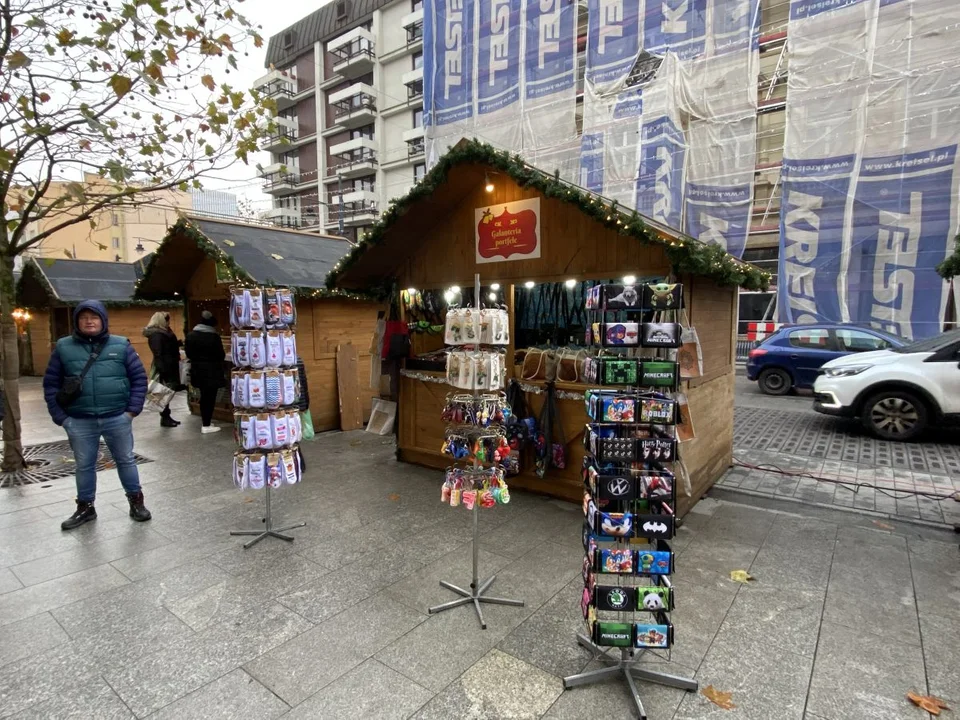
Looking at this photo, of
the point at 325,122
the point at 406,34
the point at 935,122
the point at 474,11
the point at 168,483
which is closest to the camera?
the point at 168,483

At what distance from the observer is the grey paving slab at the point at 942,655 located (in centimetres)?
259

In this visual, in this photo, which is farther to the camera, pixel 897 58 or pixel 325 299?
pixel 897 58

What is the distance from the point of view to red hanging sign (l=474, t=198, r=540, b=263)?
17.9 feet

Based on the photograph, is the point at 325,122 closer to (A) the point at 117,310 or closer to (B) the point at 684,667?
(A) the point at 117,310

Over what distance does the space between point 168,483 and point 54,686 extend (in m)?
3.66

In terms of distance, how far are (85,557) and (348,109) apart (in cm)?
4085

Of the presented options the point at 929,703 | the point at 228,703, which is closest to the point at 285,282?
the point at 228,703

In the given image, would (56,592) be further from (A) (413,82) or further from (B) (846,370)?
(A) (413,82)

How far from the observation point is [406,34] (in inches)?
1352

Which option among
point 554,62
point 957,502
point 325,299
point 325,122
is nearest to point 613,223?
point 957,502

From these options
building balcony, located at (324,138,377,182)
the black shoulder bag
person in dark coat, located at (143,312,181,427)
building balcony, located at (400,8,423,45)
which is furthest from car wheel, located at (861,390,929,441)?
building balcony, located at (324,138,377,182)

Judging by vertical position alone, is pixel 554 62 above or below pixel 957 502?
above

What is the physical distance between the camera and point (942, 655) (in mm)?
2855

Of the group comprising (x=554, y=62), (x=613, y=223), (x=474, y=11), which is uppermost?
(x=474, y=11)
